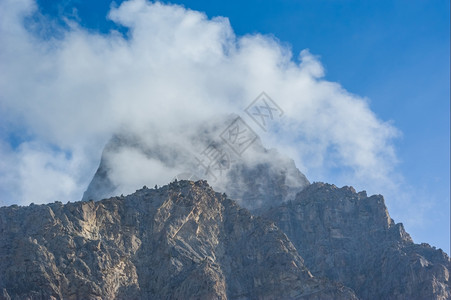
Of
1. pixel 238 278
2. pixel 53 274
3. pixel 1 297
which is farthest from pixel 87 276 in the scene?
pixel 238 278

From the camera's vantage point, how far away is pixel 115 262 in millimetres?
181250

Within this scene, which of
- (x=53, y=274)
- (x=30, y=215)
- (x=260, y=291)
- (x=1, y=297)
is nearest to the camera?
(x=1, y=297)

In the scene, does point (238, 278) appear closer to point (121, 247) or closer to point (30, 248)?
point (121, 247)

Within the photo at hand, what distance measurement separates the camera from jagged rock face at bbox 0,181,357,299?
170375mm

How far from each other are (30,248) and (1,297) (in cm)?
1528

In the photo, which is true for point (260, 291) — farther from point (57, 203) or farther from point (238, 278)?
point (57, 203)

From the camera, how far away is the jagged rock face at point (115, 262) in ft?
559

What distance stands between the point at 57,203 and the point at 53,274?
24.2m

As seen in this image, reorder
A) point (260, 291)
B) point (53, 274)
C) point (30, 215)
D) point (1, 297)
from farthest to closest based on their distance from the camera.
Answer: point (260, 291)
point (30, 215)
point (53, 274)
point (1, 297)

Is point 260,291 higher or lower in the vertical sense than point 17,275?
higher

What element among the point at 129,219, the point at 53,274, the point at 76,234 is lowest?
the point at 53,274

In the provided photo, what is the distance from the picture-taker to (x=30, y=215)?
182 meters

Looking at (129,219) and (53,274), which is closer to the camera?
(53,274)

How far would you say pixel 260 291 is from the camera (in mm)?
195750
